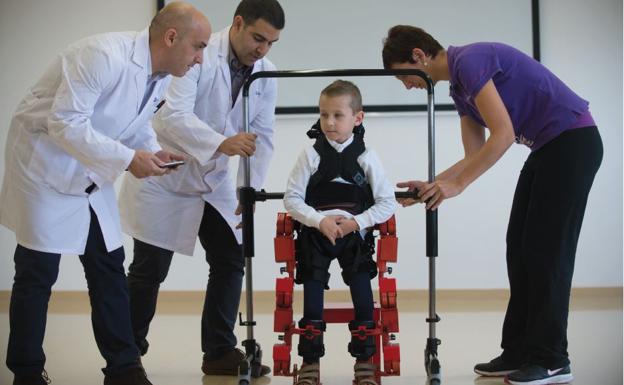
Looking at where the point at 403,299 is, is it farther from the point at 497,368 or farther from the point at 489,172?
the point at 497,368

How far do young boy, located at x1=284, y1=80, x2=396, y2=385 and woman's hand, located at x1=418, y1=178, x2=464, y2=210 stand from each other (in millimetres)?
127

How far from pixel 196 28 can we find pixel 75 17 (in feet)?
9.13

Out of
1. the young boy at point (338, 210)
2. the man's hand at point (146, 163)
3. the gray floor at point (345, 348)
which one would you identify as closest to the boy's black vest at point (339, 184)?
the young boy at point (338, 210)

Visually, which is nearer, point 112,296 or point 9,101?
point 112,296

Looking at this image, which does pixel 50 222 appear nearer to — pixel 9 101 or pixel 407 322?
pixel 407 322

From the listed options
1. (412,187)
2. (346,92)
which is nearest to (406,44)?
(346,92)

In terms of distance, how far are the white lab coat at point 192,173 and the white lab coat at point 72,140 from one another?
0.39 meters

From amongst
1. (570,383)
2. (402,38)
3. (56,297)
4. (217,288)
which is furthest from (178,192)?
(56,297)

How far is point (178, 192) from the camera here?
3.15 metres

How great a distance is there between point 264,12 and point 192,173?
65 centimetres

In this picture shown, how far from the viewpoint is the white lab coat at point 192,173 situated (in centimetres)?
304

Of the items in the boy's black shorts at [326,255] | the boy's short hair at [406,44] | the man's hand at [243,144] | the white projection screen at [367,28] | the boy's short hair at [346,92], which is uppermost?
the white projection screen at [367,28]

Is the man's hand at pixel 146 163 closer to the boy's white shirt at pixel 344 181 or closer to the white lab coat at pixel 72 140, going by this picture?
the white lab coat at pixel 72 140

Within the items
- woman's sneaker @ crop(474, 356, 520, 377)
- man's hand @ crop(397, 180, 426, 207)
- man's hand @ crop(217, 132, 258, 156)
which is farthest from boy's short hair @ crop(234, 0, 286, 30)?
woman's sneaker @ crop(474, 356, 520, 377)
